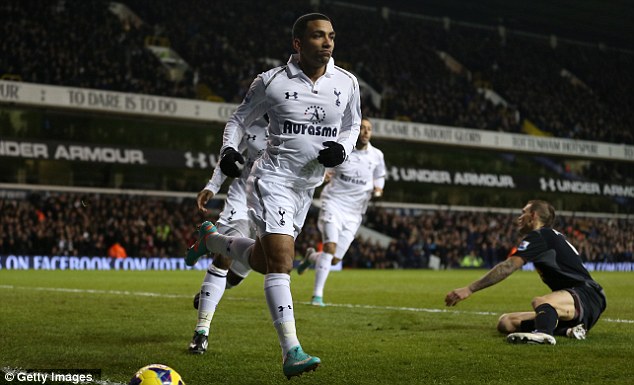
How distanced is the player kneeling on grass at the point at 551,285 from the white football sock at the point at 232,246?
2.27 meters

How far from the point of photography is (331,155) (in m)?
6.25

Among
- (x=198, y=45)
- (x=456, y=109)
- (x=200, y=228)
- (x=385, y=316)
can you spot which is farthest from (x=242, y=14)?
(x=200, y=228)

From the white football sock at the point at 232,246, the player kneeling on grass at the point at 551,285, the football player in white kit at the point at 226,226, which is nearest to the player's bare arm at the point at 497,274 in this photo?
the player kneeling on grass at the point at 551,285

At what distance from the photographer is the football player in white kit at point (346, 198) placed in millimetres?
13914

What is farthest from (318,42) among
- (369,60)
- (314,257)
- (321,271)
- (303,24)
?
(369,60)

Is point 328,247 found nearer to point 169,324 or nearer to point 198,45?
point 169,324

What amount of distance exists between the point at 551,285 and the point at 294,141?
11.1 ft

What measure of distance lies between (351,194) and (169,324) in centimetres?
539

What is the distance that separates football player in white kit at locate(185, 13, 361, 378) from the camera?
6246 millimetres

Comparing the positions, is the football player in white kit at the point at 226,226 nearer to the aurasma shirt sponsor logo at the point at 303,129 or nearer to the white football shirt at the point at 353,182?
the aurasma shirt sponsor logo at the point at 303,129

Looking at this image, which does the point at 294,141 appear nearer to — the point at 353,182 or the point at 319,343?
the point at 319,343

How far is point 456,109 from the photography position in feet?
146

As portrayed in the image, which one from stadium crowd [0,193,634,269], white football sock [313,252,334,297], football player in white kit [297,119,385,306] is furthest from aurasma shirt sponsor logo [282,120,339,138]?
stadium crowd [0,193,634,269]

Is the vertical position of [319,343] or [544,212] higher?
[544,212]
